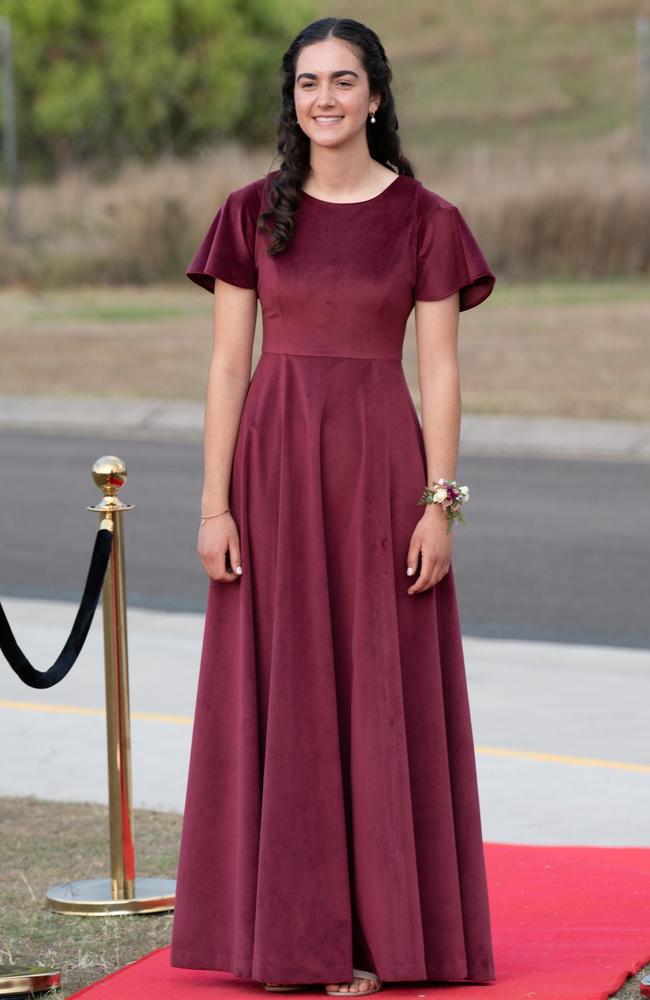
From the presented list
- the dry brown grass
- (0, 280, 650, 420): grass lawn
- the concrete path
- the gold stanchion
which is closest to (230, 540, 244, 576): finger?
the gold stanchion

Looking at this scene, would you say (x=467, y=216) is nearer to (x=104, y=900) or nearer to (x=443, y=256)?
(x=104, y=900)

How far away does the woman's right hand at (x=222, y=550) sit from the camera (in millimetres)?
4250

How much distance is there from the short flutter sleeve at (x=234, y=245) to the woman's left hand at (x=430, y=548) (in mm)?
651

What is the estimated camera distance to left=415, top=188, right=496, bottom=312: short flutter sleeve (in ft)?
13.9

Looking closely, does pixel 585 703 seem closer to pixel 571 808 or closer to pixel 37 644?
Answer: pixel 571 808

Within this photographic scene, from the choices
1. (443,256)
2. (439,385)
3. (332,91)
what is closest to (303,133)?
(332,91)

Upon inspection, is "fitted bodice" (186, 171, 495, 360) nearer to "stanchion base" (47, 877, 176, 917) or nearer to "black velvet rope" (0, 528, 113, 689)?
"black velvet rope" (0, 528, 113, 689)

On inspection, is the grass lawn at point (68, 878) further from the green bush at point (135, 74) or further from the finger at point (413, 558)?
the green bush at point (135, 74)

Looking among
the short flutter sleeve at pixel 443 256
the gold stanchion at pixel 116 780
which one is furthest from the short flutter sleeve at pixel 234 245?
the gold stanchion at pixel 116 780

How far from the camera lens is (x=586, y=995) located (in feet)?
13.5

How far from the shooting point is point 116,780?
518 cm

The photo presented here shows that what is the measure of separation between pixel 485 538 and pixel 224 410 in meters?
7.08

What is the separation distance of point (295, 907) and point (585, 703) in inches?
133

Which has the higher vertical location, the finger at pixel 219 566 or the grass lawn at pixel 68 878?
the finger at pixel 219 566
